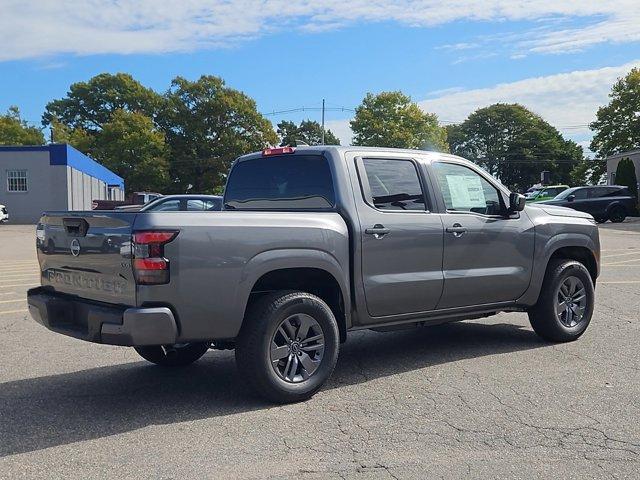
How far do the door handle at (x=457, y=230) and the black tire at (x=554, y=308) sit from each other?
138cm

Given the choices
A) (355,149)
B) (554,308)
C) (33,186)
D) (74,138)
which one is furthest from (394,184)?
(74,138)

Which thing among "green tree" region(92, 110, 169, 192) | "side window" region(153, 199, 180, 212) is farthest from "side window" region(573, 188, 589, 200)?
"green tree" region(92, 110, 169, 192)

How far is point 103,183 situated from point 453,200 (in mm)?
57564

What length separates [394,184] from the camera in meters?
6.00

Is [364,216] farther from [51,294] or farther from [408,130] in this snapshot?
[408,130]

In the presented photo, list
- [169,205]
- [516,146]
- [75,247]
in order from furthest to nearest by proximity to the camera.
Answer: [516,146] < [169,205] < [75,247]

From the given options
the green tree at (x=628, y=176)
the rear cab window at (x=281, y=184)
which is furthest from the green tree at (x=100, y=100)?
the rear cab window at (x=281, y=184)

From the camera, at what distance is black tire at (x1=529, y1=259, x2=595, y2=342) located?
22.8 ft

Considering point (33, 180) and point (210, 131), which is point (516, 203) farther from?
point (210, 131)

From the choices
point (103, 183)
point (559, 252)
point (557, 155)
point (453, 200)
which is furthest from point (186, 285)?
point (557, 155)

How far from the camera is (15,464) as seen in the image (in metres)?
3.99

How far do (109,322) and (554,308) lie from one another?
4.42 m

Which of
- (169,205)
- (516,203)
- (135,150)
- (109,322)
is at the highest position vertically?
(135,150)

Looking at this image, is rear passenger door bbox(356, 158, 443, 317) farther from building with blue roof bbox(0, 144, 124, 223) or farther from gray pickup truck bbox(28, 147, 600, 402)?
building with blue roof bbox(0, 144, 124, 223)
